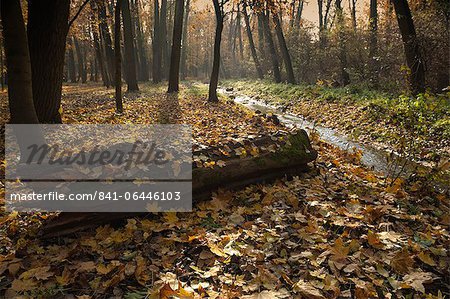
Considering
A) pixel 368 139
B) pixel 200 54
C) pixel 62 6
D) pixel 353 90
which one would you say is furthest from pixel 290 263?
pixel 200 54

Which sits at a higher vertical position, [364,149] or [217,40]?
[217,40]

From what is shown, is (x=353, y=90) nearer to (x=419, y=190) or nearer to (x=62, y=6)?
(x=419, y=190)

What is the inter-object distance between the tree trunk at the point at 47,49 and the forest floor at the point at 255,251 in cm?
279

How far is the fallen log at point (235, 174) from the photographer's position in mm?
3270

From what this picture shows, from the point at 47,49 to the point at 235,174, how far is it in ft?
14.7

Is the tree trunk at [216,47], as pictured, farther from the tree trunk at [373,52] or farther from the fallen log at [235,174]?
the fallen log at [235,174]

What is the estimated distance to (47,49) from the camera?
5953 mm

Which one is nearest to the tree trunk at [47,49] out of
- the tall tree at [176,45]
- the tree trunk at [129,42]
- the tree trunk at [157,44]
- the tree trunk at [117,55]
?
the tree trunk at [117,55]

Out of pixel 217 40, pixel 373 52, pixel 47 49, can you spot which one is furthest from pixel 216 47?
pixel 47 49

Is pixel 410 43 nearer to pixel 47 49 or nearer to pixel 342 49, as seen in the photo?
pixel 342 49

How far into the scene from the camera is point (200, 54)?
2399 inches

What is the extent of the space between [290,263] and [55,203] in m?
2.58

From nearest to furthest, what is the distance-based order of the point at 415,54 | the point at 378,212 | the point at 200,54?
the point at 378,212
the point at 415,54
the point at 200,54

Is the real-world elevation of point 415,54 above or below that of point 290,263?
above
